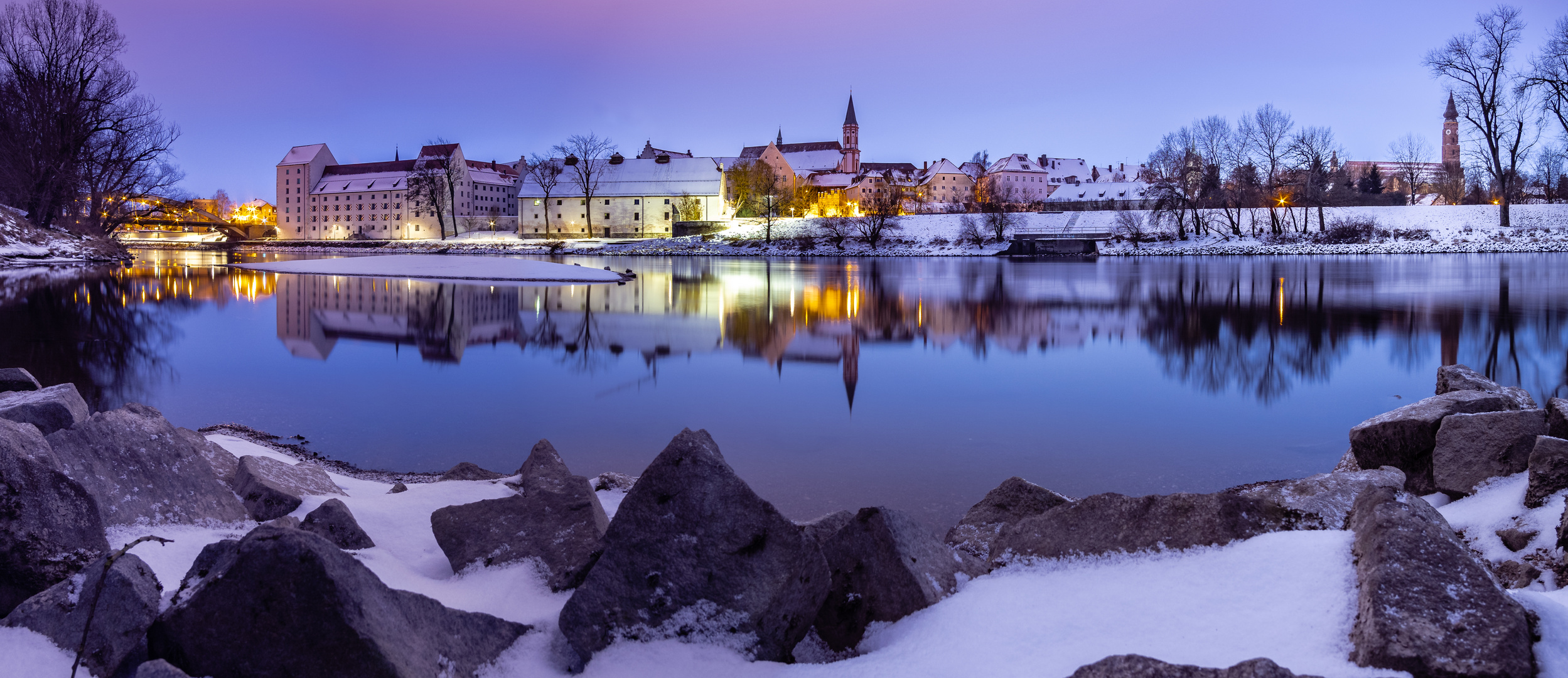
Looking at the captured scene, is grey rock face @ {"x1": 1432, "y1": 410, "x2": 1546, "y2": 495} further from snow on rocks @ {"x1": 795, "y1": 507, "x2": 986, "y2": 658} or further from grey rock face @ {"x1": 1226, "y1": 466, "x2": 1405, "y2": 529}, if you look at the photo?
snow on rocks @ {"x1": 795, "y1": 507, "x2": 986, "y2": 658}

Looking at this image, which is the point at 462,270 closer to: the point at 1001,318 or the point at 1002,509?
the point at 1001,318

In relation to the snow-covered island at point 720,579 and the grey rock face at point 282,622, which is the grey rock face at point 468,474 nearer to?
the snow-covered island at point 720,579

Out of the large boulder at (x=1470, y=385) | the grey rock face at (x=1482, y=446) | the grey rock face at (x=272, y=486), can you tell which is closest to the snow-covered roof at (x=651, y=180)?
the large boulder at (x=1470, y=385)

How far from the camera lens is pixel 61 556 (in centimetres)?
390

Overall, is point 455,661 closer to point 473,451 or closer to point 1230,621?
point 1230,621

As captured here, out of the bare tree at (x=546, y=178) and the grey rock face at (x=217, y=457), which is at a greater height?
the bare tree at (x=546, y=178)

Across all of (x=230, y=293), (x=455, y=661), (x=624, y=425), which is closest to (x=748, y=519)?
(x=455, y=661)

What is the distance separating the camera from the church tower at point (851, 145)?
157125mm

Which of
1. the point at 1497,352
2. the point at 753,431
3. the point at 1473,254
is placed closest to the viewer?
the point at 753,431

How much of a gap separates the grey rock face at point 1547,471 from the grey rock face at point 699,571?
4460mm

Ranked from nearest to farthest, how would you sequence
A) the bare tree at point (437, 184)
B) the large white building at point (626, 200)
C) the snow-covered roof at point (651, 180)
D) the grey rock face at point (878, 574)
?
1. the grey rock face at point (878, 574)
2. the bare tree at point (437, 184)
3. the large white building at point (626, 200)
4. the snow-covered roof at point (651, 180)

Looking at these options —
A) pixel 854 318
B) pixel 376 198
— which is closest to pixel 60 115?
pixel 854 318

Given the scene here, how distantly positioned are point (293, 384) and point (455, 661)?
1192 cm

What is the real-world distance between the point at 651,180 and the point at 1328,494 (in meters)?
110
